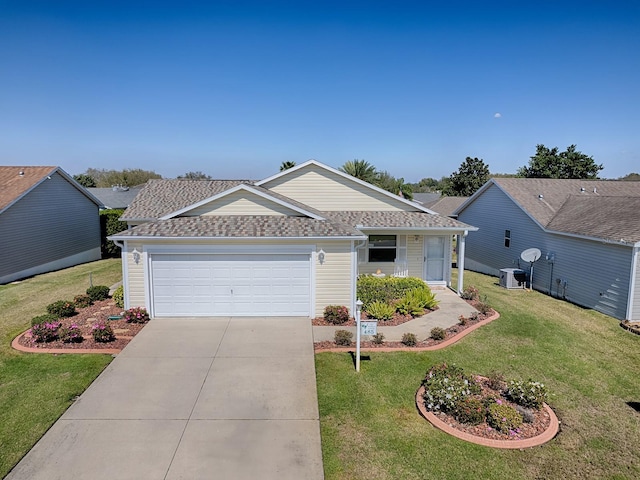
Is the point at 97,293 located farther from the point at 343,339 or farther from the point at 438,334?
the point at 438,334

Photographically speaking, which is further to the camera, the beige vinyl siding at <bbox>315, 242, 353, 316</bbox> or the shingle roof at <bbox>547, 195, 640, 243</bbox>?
the shingle roof at <bbox>547, 195, 640, 243</bbox>

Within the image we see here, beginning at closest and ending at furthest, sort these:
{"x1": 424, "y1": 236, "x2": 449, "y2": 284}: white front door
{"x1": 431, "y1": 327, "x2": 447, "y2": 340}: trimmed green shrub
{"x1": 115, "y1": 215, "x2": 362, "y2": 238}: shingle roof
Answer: {"x1": 431, "y1": 327, "x2": 447, "y2": 340}: trimmed green shrub → {"x1": 115, "y1": 215, "x2": 362, "y2": 238}: shingle roof → {"x1": 424, "y1": 236, "x2": 449, "y2": 284}: white front door

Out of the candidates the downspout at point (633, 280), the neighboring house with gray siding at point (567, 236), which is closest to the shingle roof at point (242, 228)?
the downspout at point (633, 280)

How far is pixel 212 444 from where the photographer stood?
6312mm

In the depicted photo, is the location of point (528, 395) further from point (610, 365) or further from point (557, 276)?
point (557, 276)

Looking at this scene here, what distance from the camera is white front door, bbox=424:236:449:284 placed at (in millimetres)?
17047

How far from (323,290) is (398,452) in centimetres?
675

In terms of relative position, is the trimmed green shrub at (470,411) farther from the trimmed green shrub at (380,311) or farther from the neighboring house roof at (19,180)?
the neighboring house roof at (19,180)

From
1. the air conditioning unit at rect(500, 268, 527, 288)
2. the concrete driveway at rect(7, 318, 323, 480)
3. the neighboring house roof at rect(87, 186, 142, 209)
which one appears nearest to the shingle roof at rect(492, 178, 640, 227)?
the air conditioning unit at rect(500, 268, 527, 288)

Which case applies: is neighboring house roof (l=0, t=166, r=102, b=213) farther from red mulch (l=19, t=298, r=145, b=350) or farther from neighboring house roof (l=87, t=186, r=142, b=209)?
neighboring house roof (l=87, t=186, r=142, b=209)

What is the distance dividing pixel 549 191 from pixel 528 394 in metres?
17.4

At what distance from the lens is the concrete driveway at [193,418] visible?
5781 millimetres

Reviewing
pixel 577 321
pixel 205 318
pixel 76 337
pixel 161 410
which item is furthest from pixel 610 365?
pixel 76 337

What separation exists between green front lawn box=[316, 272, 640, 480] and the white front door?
15.7 ft
